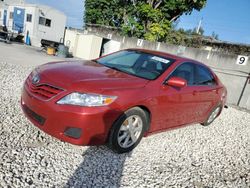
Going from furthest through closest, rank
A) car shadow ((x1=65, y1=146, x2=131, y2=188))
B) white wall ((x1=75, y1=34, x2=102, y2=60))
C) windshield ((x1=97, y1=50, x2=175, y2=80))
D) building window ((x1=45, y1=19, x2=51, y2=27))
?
building window ((x1=45, y1=19, x2=51, y2=27))
white wall ((x1=75, y1=34, x2=102, y2=60))
windshield ((x1=97, y1=50, x2=175, y2=80))
car shadow ((x1=65, y1=146, x2=131, y2=188))

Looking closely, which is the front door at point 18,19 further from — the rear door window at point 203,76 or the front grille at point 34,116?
Answer: the front grille at point 34,116

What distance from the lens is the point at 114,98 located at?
9.90ft

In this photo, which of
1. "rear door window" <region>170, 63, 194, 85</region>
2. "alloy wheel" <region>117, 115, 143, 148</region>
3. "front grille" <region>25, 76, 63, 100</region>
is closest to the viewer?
"front grille" <region>25, 76, 63, 100</region>

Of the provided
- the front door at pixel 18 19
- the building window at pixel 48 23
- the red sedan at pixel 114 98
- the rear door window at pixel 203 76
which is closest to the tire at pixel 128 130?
the red sedan at pixel 114 98

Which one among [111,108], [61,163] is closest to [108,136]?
[111,108]

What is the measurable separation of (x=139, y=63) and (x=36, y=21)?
20.5m

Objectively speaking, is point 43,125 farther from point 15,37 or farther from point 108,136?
point 15,37

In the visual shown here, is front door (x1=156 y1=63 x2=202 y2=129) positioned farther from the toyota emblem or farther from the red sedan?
the toyota emblem

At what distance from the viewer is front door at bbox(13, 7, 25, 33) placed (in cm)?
2294

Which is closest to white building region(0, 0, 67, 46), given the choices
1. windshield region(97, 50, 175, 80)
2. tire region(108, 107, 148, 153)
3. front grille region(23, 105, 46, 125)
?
windshield region(97, 50, 175, 80)

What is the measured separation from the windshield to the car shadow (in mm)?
1303

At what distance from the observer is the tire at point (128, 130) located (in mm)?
3198

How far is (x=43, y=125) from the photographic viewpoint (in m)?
3.02

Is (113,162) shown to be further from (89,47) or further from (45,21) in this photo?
Result: (45,21)
